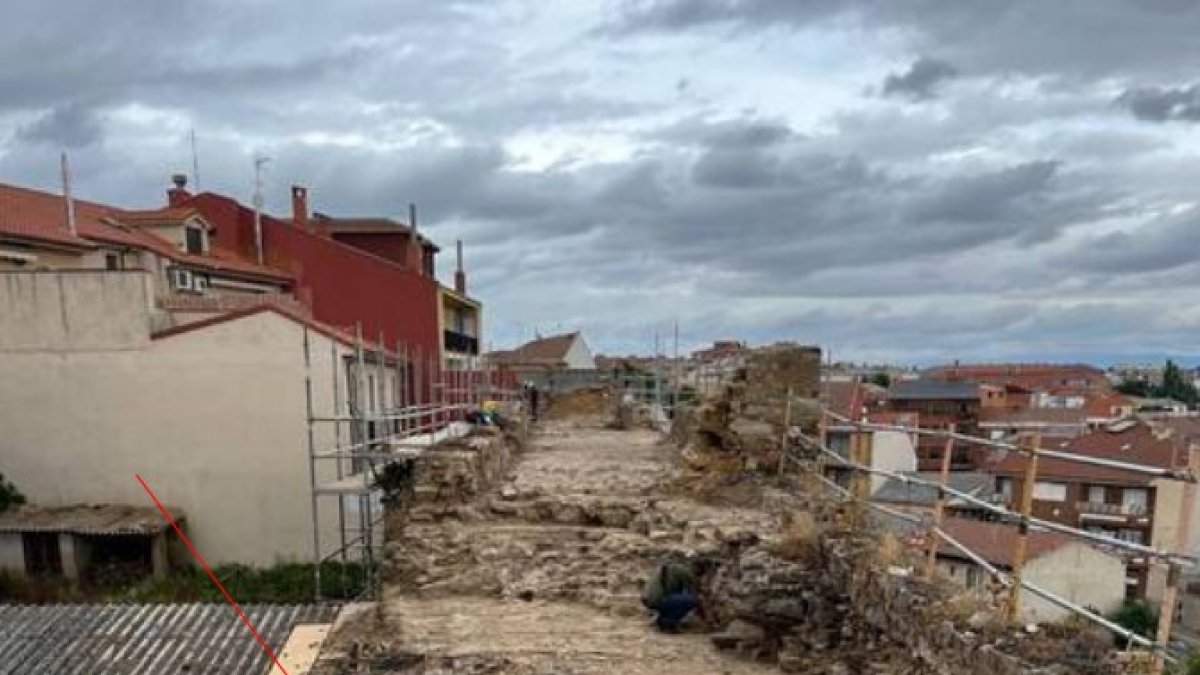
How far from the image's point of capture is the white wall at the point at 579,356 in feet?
146

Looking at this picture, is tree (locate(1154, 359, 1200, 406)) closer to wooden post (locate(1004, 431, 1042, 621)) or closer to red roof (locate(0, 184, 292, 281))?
red roof (locate(0, 184, 292, 281))

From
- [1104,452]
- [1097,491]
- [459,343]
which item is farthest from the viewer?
[459,343]

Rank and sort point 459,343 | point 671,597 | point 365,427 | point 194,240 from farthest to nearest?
point 459,343 < point 194,240 < point 365,427 < point 671,597

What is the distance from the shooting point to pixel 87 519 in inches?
704

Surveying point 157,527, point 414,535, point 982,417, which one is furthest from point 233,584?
point 982,417

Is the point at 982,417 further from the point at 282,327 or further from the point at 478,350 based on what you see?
the point at 282,327

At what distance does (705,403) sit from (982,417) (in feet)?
112

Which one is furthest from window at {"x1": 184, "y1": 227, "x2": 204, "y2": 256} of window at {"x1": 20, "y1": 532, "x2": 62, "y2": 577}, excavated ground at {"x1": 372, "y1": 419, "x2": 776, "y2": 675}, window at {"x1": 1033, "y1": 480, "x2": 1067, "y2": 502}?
window at {"x1": 1033, "y1": 480, "x2": 1067, "y2": 502}

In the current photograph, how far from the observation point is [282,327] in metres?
18.2

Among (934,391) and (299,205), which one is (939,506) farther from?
(934,391)

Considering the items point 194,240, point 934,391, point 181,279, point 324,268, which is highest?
point 194,240

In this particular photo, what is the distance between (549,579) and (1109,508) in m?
20.7

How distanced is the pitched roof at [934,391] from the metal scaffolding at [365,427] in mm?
27093

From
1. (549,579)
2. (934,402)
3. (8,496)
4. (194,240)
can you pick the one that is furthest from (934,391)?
(549,579)
